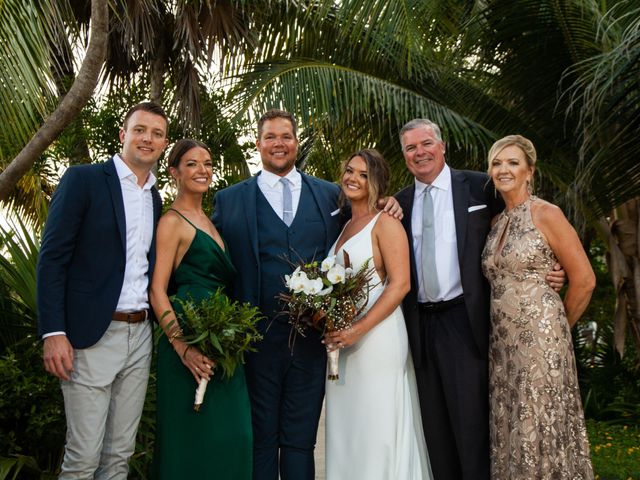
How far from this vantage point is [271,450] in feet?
15.4

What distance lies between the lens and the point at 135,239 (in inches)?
169

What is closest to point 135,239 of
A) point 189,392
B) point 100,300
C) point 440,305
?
point 100,300

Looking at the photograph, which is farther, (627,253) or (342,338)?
(627,253)

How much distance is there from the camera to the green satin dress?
4.39m

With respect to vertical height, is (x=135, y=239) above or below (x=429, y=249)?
below

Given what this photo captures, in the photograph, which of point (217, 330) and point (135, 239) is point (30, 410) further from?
point (217, 330)

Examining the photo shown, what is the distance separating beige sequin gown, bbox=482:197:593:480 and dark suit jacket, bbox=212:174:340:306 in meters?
1.10

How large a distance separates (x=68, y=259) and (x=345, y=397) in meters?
1.84

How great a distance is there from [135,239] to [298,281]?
36.1 inches

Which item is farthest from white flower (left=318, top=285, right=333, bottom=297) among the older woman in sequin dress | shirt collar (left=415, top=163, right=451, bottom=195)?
shirt collar (left=415, top=163, right=451, bottom=195)

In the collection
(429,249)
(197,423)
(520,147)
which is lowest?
(197,423)

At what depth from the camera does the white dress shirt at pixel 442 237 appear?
4.80m

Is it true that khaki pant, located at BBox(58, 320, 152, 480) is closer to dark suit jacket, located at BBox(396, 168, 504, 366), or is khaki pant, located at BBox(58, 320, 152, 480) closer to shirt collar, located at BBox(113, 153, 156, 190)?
shirt collar, located at BBox(113, 153, 156, 190)

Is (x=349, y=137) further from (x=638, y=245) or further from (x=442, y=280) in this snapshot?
(x=442, y=280)
